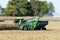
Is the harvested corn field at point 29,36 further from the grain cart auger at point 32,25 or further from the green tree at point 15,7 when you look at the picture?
the green tree at point 15,7

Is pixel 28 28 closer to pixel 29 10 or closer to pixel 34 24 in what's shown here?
pixel 34 24

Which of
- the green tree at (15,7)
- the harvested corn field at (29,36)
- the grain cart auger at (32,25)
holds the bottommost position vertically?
the green tree at (15,7)

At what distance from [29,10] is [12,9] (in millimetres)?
5732

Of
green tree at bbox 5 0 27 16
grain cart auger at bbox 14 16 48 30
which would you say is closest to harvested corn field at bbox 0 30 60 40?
grain cart auger at bbox 14 16 48 30

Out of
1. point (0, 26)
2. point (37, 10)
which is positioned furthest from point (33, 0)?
point (0, 26)

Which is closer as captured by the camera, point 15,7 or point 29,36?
point 29,36

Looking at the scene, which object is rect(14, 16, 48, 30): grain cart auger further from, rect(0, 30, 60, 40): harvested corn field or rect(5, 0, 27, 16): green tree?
rect(5, 0, 27, 16): green tree

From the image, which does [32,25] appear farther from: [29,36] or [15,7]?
[15,7]

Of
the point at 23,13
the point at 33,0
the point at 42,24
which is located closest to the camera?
the point at 42,24

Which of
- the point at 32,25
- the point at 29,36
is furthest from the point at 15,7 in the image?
the point at 29,36

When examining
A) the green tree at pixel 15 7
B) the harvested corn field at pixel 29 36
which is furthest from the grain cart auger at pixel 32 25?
the green tree at pixel 15 7

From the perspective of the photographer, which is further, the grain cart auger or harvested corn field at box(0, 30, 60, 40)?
the grain cart auger

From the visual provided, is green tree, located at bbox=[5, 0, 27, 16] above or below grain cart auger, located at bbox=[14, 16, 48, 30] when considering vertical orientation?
below

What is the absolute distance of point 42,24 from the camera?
86.9 ft
